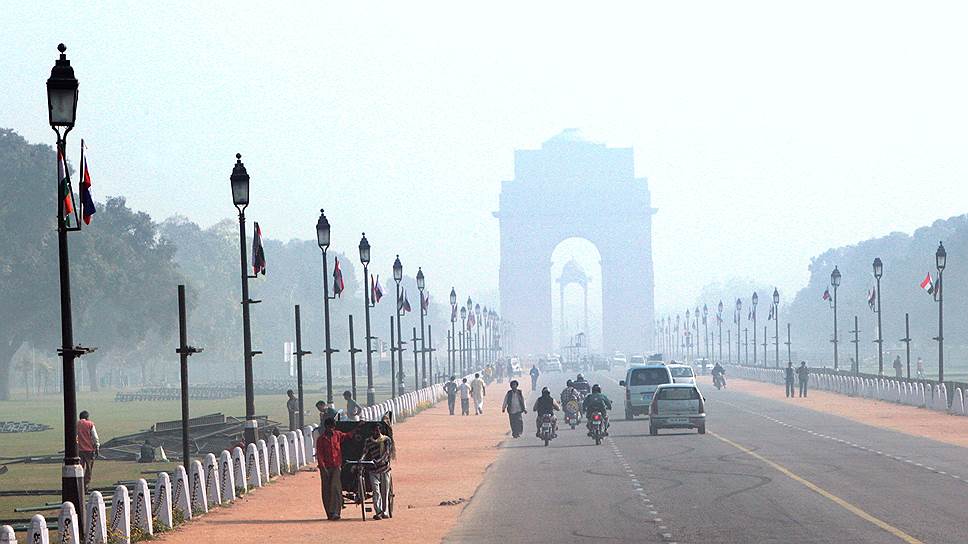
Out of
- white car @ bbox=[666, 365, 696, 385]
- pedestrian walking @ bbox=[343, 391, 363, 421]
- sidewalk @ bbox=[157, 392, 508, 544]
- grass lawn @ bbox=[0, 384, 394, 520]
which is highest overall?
pedestrian walking @ bbox=[343, 391, 363, 421]

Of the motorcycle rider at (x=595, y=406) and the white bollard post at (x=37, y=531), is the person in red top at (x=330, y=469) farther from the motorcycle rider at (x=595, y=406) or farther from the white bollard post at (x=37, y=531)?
the motorcycle rider at (x=595, y=406)

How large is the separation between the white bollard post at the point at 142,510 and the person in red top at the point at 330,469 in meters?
3.16

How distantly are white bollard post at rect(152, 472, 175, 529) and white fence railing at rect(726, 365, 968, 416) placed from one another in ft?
110

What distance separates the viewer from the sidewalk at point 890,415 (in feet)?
137

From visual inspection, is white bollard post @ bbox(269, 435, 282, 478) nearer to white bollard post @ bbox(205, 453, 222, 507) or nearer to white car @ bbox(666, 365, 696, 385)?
white bollard post @ bbox(205, 453, 222, 507)

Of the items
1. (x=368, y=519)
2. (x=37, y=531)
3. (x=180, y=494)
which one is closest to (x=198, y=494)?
(x=180, y=494)

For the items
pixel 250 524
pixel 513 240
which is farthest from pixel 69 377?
pixel 513 240

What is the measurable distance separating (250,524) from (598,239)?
17352 cm

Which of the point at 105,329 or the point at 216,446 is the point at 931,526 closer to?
the point at 216,446

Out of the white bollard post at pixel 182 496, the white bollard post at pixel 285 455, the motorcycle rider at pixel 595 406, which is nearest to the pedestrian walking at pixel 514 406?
the motorcycle rider at pixel 595 406

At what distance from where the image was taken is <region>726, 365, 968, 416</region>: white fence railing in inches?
2058

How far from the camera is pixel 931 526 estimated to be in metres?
19.9

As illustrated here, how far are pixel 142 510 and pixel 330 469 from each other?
348 centimetres

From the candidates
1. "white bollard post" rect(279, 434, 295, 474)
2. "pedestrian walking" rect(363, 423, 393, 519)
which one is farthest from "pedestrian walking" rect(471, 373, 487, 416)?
"pedestrian walking" rect(363, 423, 393, 519)
